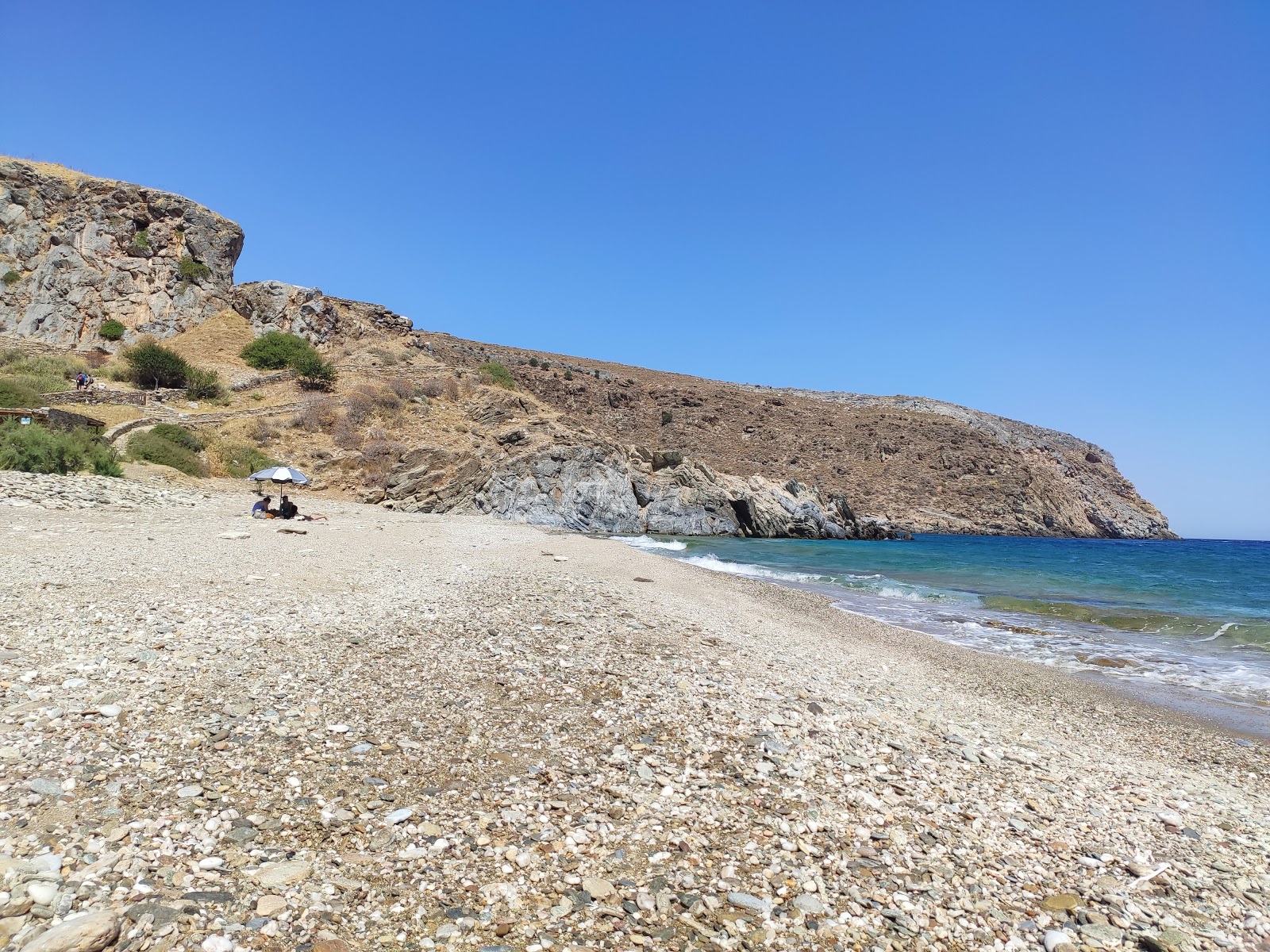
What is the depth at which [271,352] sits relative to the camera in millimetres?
40062

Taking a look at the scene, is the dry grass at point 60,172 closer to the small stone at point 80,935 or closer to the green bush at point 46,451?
the green bush at point 46,451

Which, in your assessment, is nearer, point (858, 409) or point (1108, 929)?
point (1108, 929)

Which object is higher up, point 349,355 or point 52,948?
point 349,355

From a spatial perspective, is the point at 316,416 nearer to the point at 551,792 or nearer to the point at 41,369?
the point at 41,369

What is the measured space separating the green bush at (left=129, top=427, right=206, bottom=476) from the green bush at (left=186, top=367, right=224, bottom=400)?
1019 centimetres

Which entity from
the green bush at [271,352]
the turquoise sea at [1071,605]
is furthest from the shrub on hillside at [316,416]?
the turquoise sea at [1071,605]

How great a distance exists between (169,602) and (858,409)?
87.2 meters

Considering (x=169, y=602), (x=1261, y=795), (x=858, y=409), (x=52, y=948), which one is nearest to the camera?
(x=52, y=948)

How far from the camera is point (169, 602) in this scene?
25.6 ft

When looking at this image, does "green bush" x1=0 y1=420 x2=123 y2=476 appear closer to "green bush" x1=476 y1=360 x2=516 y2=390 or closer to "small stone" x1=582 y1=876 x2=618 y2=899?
"small stone" x1=582 y1=876 x2=618 y2=899

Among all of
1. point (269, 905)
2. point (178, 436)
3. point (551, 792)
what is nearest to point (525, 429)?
point (178, 436)

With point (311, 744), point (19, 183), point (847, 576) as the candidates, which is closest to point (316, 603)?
point (311, 744)

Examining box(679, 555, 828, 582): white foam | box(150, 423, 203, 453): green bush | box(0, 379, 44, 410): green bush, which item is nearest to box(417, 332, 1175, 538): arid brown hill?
box(150, 423, 203, 453): green bush

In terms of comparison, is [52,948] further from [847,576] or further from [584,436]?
[584,436]
